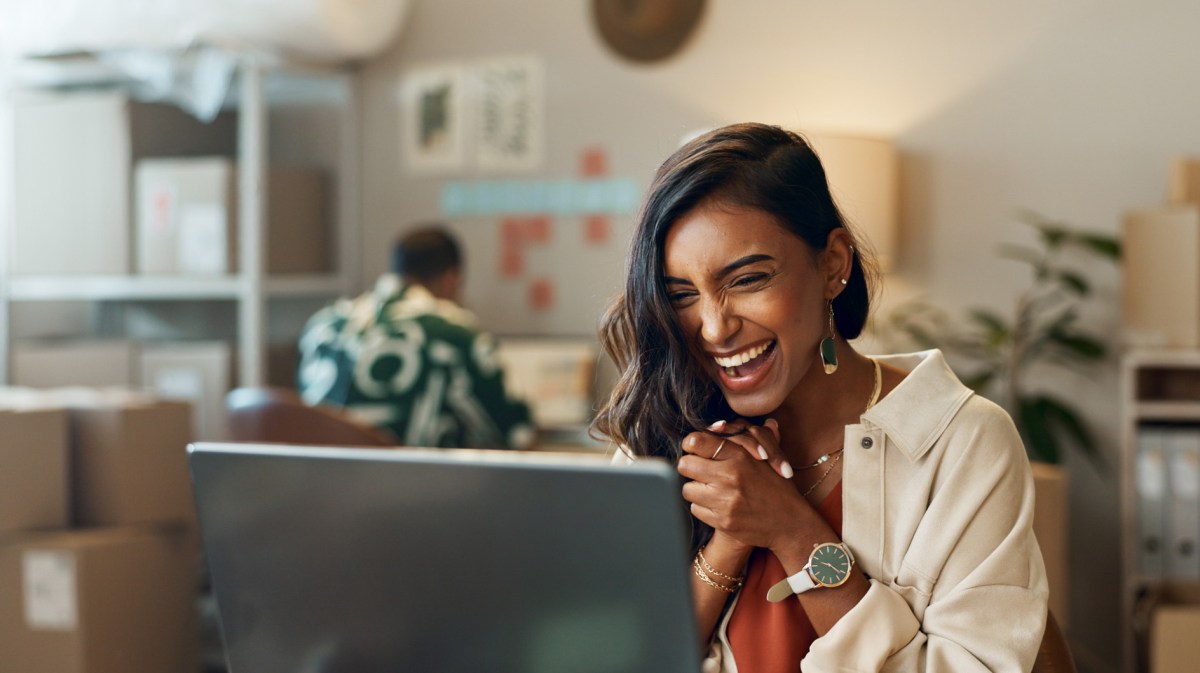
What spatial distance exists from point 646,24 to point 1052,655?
9.10ft

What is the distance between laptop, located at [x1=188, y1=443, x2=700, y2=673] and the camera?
73 cm

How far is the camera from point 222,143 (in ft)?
13.5

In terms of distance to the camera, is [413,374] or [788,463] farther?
[413,374]

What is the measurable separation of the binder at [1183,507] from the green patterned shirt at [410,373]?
1523 mm

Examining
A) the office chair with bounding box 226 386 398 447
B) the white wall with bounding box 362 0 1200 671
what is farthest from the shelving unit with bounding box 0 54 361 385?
the office chair with bounding box 226 386 398 447

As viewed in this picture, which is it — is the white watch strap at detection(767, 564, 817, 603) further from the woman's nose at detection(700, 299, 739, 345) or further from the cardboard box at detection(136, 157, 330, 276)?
the cardboard box at detection(136, 157, 330, 276)

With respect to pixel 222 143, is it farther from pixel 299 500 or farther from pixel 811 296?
pixel 299 500

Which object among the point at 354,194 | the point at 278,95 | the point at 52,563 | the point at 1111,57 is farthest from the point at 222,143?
the point at 1111,57

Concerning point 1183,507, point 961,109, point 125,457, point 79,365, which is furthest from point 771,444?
point 79,365

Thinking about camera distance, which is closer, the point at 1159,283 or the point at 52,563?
the point at 52,563

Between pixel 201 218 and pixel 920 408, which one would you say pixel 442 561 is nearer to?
pixel 920 408

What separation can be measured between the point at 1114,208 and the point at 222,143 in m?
2.66

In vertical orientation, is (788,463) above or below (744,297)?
below

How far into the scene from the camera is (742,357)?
123cm
